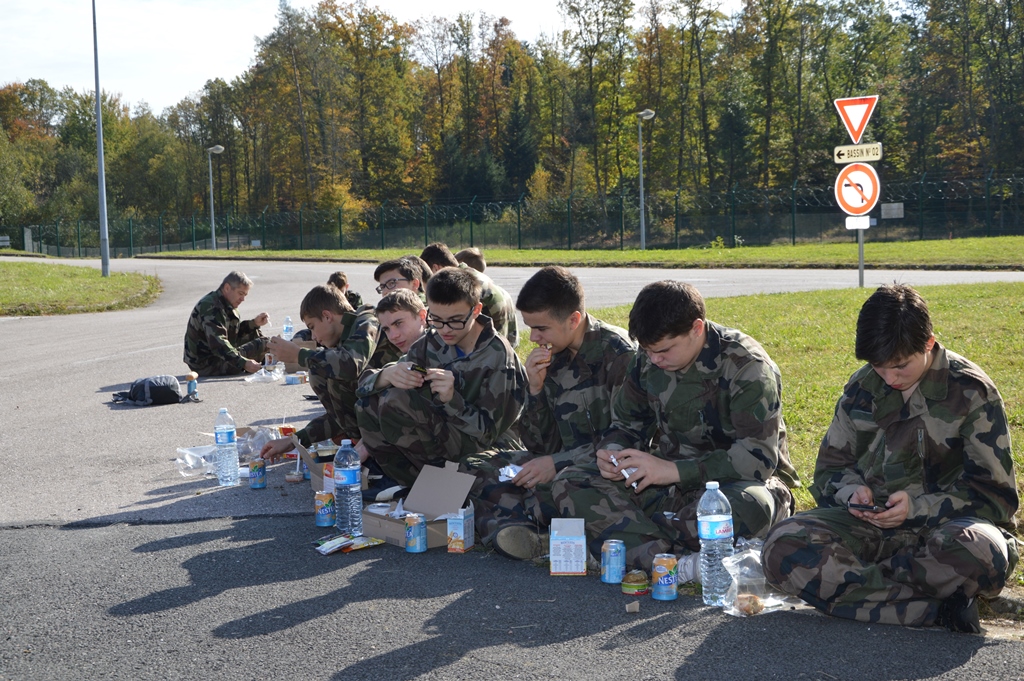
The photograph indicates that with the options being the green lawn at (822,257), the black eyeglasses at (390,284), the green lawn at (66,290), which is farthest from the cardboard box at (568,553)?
the green lawn at (822,257)

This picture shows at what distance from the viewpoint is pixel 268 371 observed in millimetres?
12391

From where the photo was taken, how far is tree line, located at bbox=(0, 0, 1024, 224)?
52.9 metres

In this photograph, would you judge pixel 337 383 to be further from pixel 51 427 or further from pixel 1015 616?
pixel 1015 616

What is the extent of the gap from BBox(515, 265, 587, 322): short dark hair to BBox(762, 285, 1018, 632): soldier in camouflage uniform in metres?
1.78

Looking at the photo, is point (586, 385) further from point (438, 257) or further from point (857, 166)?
point (857, 166)

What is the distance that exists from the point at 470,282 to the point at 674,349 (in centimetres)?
167

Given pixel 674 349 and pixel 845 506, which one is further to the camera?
pixel 674 349

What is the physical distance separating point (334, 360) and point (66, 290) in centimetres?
1930

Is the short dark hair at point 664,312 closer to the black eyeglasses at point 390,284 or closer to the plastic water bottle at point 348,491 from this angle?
the plastic water bottle at point 348,491

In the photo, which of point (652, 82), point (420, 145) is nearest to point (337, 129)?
point (420, 145)

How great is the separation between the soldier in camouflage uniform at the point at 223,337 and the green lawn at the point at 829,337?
3.50 m

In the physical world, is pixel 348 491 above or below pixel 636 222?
below

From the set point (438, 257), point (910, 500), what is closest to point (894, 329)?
point (910, 500)

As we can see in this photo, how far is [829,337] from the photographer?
11.5m
